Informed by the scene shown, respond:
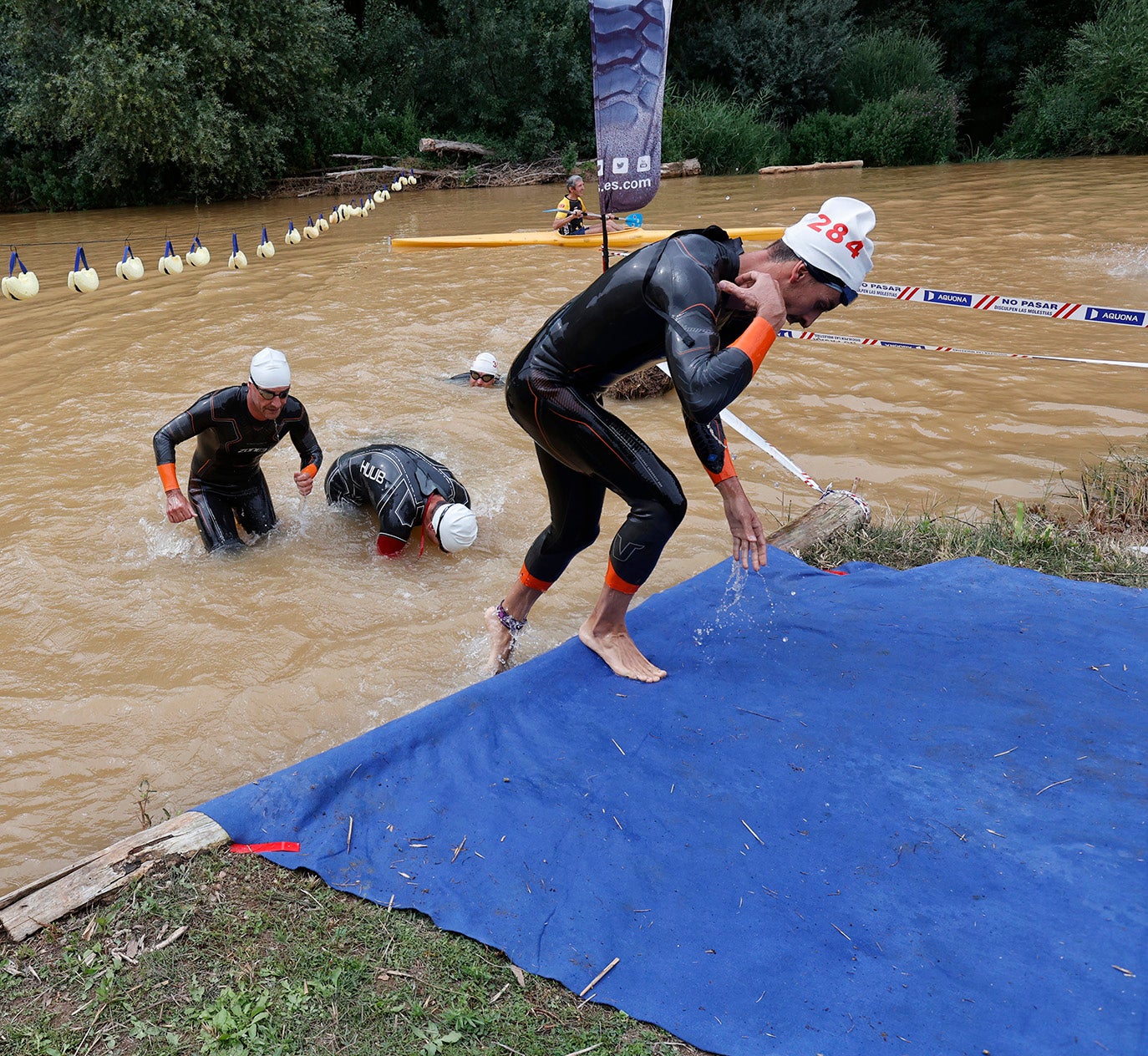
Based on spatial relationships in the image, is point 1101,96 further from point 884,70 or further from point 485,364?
→ point 485,364

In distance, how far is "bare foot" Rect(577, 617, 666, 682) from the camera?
3.39m

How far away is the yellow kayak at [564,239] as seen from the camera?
41.1 feet

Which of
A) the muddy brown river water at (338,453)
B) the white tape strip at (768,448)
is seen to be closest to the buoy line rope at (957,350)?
the muddy brown river water at (338,453)

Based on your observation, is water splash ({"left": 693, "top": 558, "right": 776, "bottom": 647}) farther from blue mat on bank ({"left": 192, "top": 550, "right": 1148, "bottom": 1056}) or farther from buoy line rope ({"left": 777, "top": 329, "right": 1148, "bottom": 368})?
buoy line rope ({"left": 777, "top": 329, "right": 1148, "bottom": 368})

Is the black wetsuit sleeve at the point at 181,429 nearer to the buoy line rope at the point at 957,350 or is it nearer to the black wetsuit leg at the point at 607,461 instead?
the black wetsuit leg at the point at 607,461

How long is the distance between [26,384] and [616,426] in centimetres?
739

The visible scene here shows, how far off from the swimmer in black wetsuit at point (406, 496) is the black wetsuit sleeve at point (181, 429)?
885mm

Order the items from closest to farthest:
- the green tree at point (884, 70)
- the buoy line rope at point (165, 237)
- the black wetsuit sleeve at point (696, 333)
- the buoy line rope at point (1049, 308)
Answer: the black wetsuit sleeve at point (696, 333), the buoy line rope at point (1049, 308), the buoy line rope at point (165, 237), the green tree at point (884, 70)

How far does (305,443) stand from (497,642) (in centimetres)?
211

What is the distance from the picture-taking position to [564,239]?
13094 millimetres

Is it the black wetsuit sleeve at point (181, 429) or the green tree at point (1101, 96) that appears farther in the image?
the green tree at point (1101, 96)

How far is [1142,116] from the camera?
22.0 metres

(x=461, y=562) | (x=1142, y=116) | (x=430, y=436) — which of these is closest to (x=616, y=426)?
(x=461, y=562)

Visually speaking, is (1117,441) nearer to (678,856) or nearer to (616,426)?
(616,426)
